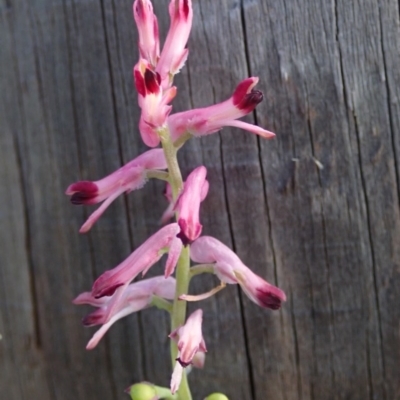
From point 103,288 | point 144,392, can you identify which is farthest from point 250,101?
point 144,392

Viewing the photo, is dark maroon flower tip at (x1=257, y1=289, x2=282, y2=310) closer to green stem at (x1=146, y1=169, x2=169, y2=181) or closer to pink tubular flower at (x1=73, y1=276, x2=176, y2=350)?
pink tubular flower at (x1=73, y1=276, x2=176, y2=350)

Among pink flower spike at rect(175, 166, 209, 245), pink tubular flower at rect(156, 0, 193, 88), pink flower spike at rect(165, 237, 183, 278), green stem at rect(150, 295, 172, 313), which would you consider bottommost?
green stem at rect(150, 295, 172, 313)

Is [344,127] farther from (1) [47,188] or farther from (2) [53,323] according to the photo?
(2) [53,323]

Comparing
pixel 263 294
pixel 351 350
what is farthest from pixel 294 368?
pixel 263 294

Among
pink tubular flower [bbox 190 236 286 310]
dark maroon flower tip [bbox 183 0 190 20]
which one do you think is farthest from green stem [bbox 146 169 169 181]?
dark maroon flower tip [bbox 183 0 190 20]

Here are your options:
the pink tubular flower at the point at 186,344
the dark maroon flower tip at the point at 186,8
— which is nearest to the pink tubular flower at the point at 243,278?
the pink tubular flower at the point at 186,344
